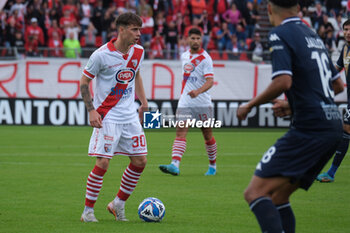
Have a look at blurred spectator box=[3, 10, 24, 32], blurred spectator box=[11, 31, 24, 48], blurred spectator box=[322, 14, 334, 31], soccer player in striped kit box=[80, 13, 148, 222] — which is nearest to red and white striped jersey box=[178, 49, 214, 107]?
soccer player in striped kit box=[80, 13, 148, 222]

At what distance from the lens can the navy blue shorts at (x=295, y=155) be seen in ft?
16.9

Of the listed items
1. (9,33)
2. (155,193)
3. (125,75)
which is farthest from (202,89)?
(9,33)

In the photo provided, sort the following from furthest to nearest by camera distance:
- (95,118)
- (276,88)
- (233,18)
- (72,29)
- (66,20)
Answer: (233,18)
(66,20)
(72,29)
(95,118)
(276,88)

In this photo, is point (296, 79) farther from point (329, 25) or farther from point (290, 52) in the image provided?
point (329, 25)

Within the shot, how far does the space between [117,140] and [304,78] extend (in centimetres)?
316

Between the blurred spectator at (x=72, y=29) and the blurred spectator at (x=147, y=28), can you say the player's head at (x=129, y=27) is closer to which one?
the blurred spectator at (x=72, y=29)

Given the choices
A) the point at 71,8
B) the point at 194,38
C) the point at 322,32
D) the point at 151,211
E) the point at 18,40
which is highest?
the point at 194,38

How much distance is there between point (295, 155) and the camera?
5.17 meters

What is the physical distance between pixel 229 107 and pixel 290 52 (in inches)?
682

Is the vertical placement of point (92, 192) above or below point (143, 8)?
below

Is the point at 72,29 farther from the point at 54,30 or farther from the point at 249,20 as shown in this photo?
the point at 249,20

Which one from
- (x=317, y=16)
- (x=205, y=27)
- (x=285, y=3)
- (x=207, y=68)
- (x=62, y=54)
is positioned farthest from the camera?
(x=317, y=16)

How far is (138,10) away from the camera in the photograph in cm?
2689

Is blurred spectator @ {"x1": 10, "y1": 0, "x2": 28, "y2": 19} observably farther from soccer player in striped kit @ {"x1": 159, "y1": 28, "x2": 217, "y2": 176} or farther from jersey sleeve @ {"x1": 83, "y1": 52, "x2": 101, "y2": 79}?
jersey sleeve @ {"x1": 83, "y1": 52, "x2": 101, "y2": 79}
